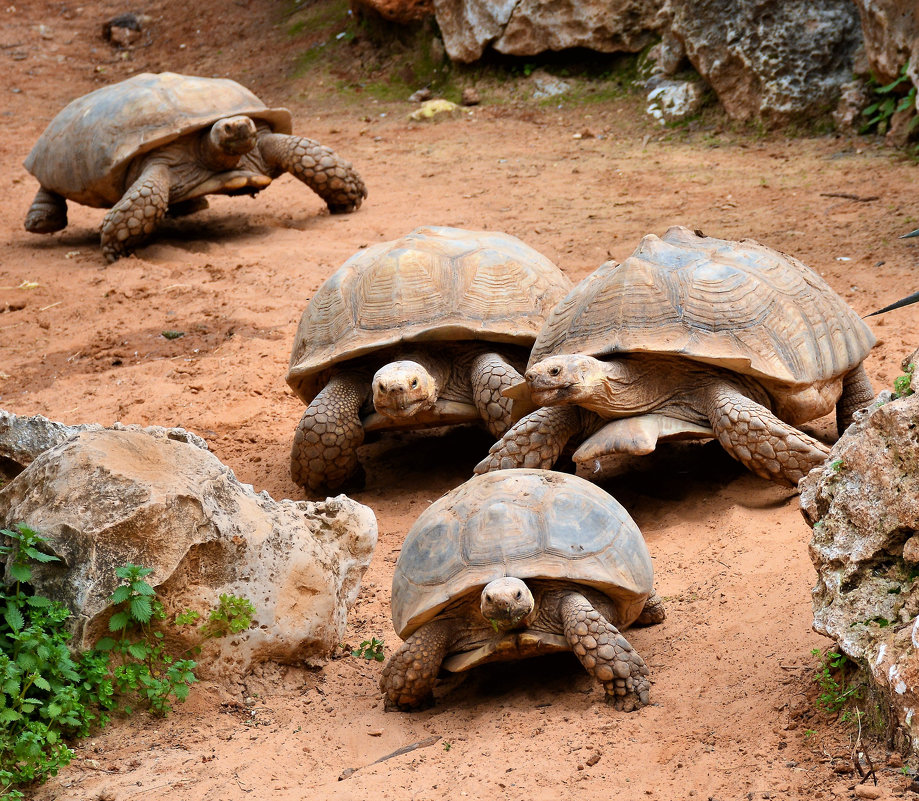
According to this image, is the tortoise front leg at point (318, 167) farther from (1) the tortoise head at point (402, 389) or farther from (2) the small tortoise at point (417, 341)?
(1) the tortoise head at point (402, 389)

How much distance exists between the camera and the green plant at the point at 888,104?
9.20 meters

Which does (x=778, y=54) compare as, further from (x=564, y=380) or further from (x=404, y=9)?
(x=564, y=380)

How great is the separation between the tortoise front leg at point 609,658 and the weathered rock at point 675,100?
8.80m

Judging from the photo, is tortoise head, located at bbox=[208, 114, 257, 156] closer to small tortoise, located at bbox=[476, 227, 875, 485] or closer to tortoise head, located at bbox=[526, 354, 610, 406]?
small tortoise, located at bbox=[476, 227, 875, 485]

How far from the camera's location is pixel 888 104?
9.52 meters

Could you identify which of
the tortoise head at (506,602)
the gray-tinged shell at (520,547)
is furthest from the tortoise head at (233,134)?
the tortoise head at (506,602)

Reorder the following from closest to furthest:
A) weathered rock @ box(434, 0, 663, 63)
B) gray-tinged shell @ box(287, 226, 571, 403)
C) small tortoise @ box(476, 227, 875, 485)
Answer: small tortoise @ box(476, 227, 875, 485), gray-tinged shell @ box(287, 226, 571, 403), weathered rock @ box(434, 0, 663, 63)

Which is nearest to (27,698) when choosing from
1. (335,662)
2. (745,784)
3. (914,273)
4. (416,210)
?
(335,662)

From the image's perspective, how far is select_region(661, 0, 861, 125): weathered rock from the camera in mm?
10164

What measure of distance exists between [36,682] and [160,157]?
23.0 feet

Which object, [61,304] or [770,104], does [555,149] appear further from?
[61,304]

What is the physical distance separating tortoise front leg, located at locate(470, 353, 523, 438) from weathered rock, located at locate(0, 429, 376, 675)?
1.57m

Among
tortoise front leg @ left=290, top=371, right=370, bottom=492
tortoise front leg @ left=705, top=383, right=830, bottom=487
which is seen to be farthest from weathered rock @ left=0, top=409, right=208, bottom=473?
tortoise front leg @ left=705, top=383, right=830, bottom=487

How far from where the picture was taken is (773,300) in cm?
460
